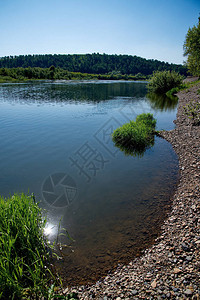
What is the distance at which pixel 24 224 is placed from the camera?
5207mm

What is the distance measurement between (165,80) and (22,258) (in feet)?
191

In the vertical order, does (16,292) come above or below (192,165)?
below

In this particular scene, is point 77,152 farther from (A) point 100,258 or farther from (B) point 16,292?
(B) point 16,292

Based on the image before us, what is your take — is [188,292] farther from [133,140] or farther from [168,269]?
[133,140]

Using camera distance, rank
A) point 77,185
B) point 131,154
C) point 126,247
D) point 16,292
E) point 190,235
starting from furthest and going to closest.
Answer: point 131,154
point 77,185
point 126,247
point 190,235
point 16,292

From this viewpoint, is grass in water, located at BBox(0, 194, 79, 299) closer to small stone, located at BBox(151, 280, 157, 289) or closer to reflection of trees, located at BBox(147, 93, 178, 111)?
small stone, located at BBox(151, 280, 157, 289)

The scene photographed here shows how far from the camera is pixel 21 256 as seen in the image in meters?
4.95

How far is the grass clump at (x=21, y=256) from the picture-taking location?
413 centimetres

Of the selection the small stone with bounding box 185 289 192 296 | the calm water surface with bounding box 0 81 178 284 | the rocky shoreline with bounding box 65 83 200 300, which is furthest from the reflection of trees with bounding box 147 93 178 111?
the small stone with bounding box 185 289 192 296

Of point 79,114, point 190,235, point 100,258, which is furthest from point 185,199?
point 79,114

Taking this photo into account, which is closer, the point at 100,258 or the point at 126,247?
the point at 100,258

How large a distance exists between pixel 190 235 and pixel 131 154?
8673 millimetres

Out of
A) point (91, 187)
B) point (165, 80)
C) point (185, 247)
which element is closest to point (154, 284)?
point (185, 247)

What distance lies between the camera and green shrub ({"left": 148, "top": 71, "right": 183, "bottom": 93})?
51562 mm
